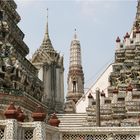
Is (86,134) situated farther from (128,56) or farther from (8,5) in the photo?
(8,5)

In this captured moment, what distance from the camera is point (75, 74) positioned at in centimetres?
5528

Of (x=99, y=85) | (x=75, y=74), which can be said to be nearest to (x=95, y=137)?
(x=99, y=85)

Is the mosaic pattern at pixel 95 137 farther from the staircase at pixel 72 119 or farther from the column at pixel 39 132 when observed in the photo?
the staircase at pixel 72 119

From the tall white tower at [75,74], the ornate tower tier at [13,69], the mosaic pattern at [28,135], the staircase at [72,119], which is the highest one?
the tall white tower at [75,74]

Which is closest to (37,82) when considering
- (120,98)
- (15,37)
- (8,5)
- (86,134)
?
(15,37)

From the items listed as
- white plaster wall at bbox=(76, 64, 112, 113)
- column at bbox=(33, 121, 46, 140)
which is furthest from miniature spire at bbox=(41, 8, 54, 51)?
column at bbox=(33, 121, 46, 140)

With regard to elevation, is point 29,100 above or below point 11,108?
above

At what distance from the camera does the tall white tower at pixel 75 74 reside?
52.9 meters

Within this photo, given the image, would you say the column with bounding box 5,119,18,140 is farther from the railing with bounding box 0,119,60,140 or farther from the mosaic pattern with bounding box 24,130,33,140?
the mosaic pattern with bounding box 24,130,33,140

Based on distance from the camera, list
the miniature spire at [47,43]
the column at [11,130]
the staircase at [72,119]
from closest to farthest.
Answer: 1. the column at [11,130]
2. the staircase at [72,119]
3. the miniature spire at [47,43]

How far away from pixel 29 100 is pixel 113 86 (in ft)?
16.5

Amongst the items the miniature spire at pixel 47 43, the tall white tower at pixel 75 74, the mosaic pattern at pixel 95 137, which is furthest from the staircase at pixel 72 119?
the tall white tower at pixel 75 74

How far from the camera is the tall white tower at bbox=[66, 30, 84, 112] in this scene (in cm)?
5288

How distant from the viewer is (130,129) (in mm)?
11000
